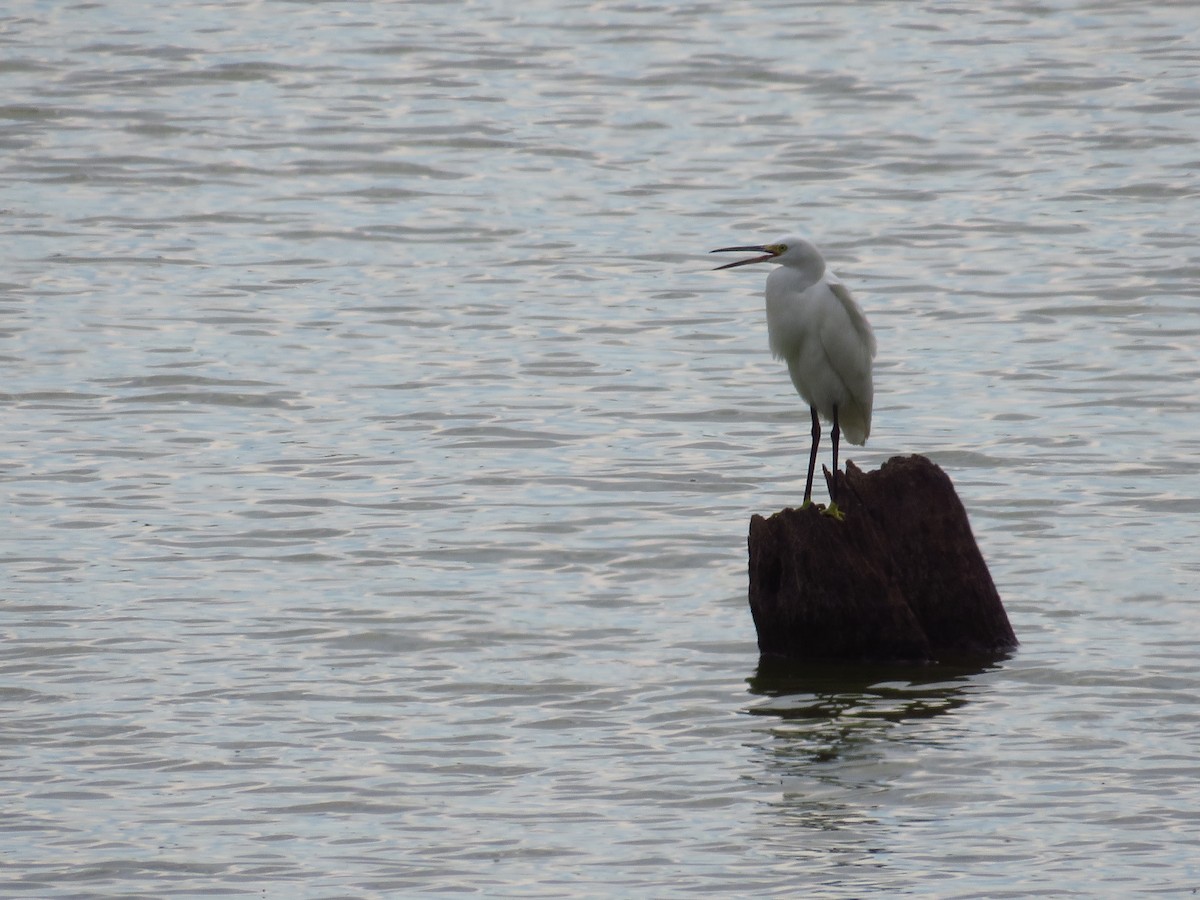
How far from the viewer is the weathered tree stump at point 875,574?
32.0ft

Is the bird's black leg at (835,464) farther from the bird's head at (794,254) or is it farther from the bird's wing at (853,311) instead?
the bird's head at (794,254)

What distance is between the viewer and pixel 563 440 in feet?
48.2

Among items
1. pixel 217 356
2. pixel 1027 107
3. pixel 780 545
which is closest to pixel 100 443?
pixel 217 356

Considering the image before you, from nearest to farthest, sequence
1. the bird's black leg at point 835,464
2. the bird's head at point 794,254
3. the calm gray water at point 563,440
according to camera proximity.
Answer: the calm gray water at point 563,440, the bird's black leg at point 835,464, the bird's head at point 794,254

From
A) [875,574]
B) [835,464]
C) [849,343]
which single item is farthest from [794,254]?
[875,574]

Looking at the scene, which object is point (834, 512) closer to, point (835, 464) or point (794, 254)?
point (835, 464)

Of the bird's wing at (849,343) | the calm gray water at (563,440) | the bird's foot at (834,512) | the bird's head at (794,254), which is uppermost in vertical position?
the bird's head at (794,254)

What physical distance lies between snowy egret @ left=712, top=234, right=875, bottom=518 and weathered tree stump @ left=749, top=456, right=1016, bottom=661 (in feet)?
2.13

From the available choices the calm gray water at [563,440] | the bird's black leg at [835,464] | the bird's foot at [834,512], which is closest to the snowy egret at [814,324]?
the bird's black leg at [835,464]

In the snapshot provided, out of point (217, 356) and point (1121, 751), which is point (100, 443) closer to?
point (217, 356)

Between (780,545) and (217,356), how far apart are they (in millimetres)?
8246

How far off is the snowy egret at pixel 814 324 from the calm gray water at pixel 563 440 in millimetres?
1369

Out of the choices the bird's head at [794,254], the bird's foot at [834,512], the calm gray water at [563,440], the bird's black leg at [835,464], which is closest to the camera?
the calm gray water at [563,440]

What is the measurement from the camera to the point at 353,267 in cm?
2011
